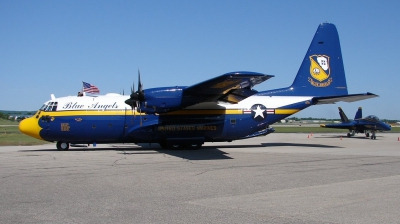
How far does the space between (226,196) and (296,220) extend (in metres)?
2.49

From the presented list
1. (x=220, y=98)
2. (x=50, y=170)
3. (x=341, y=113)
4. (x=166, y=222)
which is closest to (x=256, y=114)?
(x=220, y=98)

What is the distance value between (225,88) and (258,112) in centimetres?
547

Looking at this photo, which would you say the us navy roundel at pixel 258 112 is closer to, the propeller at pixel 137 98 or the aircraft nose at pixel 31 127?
the propeller at pixel 137 98

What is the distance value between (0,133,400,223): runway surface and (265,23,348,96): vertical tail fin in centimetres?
1059

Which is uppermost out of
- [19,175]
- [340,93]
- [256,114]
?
[340,93]

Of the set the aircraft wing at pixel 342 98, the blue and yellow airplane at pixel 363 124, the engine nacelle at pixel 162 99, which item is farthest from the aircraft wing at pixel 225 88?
the blue and yellow airplane at pixel 363 124

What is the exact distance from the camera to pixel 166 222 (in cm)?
673

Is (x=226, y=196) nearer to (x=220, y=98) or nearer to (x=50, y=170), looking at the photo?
(x=50, y=170)

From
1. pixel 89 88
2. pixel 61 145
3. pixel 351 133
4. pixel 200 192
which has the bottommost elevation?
pixel 200 192

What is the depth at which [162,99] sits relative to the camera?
1986cm

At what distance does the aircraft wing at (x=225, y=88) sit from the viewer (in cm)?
1628

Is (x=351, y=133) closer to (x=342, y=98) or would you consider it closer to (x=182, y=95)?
(x=342, y=98)

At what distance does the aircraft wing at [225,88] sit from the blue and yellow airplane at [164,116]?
0.18 ft

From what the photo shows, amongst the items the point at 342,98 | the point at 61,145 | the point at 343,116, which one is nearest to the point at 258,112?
the point at 342,98
